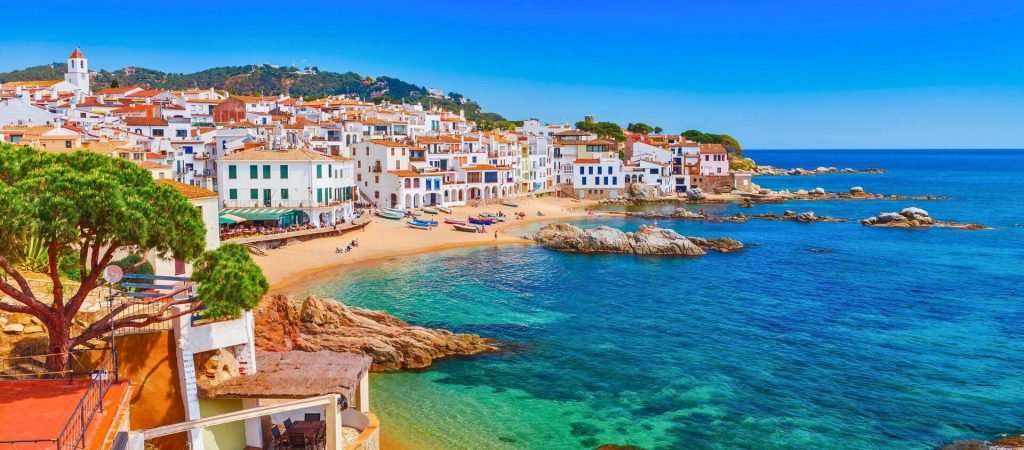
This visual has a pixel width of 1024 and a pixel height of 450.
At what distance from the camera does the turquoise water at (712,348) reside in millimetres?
23750

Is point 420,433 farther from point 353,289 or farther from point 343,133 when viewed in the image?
point 343,133

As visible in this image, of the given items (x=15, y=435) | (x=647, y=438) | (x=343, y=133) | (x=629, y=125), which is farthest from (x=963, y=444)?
(x=629, y=125)

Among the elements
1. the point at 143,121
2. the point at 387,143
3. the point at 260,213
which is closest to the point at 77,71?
the point at 143,121

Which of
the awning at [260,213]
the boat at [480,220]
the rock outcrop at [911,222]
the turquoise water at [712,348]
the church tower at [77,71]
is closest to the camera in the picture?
the turquoise water at [712,348]

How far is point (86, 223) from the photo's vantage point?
13891 millimetres

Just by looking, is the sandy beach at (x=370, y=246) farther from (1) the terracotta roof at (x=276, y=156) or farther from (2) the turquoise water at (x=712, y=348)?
(1) the terracotta roof at (x=276, y=156)

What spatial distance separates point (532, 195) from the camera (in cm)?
10625

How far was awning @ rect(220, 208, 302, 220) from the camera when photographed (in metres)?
58.4

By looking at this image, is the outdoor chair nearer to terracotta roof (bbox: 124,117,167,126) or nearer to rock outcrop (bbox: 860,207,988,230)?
terracotta roof (bbox: 124,117,167,126)

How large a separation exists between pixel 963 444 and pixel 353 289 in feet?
111

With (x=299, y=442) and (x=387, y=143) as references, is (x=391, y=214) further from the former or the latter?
(x=299, y=442)

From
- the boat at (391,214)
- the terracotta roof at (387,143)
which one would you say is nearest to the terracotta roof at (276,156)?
the boat at (391,214)

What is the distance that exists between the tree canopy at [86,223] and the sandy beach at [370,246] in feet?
92.4

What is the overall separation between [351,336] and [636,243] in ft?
126
